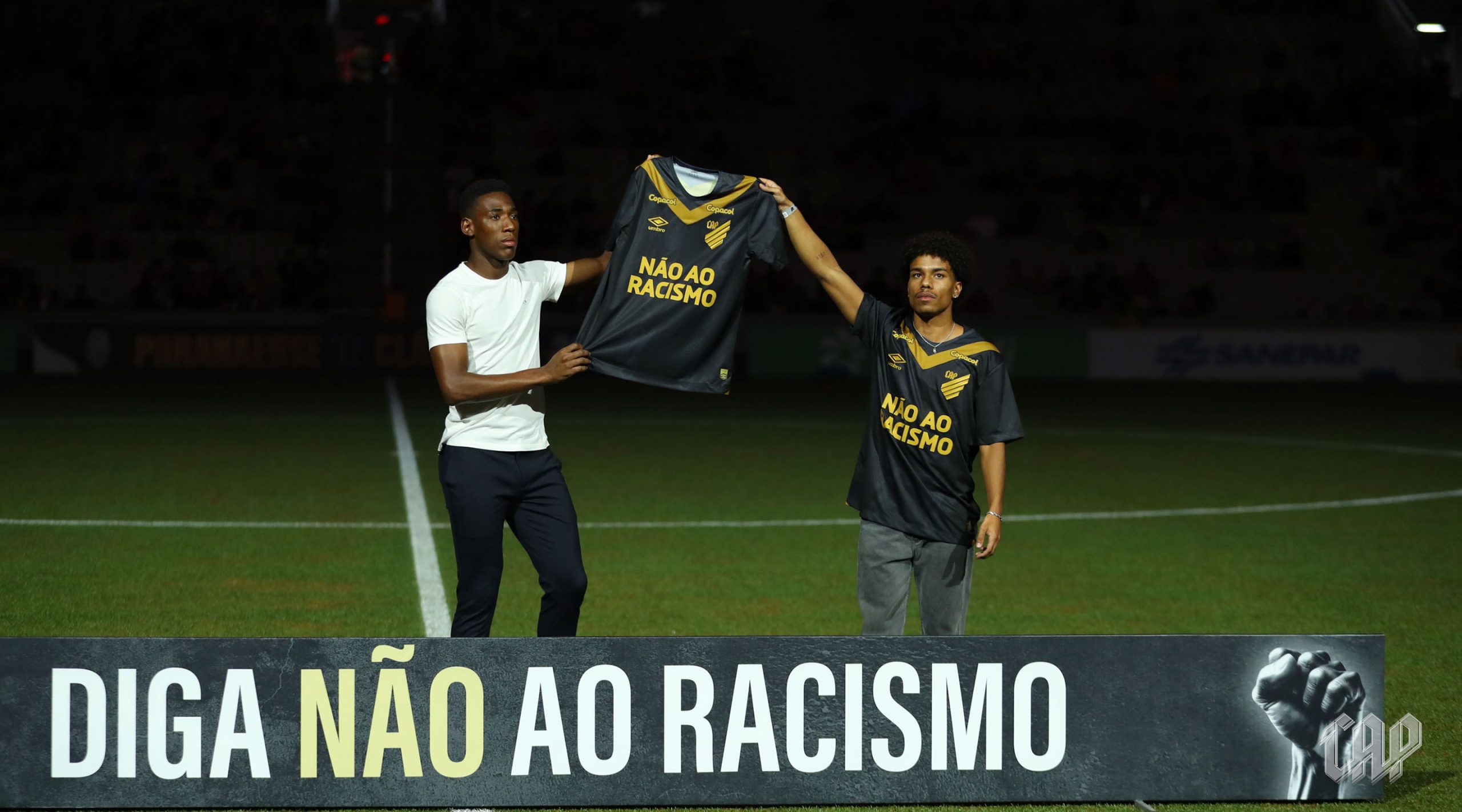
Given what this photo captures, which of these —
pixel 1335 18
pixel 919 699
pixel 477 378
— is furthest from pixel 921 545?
pixel 1335 18

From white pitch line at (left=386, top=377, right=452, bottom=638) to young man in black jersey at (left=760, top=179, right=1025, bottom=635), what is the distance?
4.69 feet

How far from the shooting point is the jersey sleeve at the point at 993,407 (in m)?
5.13

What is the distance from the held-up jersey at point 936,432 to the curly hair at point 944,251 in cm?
22

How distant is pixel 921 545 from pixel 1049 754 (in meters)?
0.80

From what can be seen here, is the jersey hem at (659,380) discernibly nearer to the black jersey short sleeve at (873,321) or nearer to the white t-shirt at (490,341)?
the white t-shirt at (490,341)

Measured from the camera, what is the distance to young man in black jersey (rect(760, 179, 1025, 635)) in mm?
5137

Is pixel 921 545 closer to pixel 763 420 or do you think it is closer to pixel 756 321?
pixel 763 420

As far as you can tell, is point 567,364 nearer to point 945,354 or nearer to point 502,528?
point 502,528

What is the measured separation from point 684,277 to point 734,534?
5084 mm

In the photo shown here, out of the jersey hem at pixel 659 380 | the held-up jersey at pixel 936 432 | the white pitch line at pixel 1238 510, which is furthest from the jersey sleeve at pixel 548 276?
the white pitch line at pixel 1238 510

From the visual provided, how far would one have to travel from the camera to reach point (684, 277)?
5488mm

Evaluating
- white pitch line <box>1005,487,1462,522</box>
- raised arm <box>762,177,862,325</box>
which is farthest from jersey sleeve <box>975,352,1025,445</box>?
white pitch line <box>1005,487,1462,522</box>

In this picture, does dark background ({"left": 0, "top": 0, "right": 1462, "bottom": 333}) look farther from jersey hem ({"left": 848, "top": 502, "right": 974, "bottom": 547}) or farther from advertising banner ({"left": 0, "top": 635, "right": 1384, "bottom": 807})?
advertising banner ({"left": 0, "top": 635, "right": 1384, "bottom": 807})

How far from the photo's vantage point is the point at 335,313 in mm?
27562
